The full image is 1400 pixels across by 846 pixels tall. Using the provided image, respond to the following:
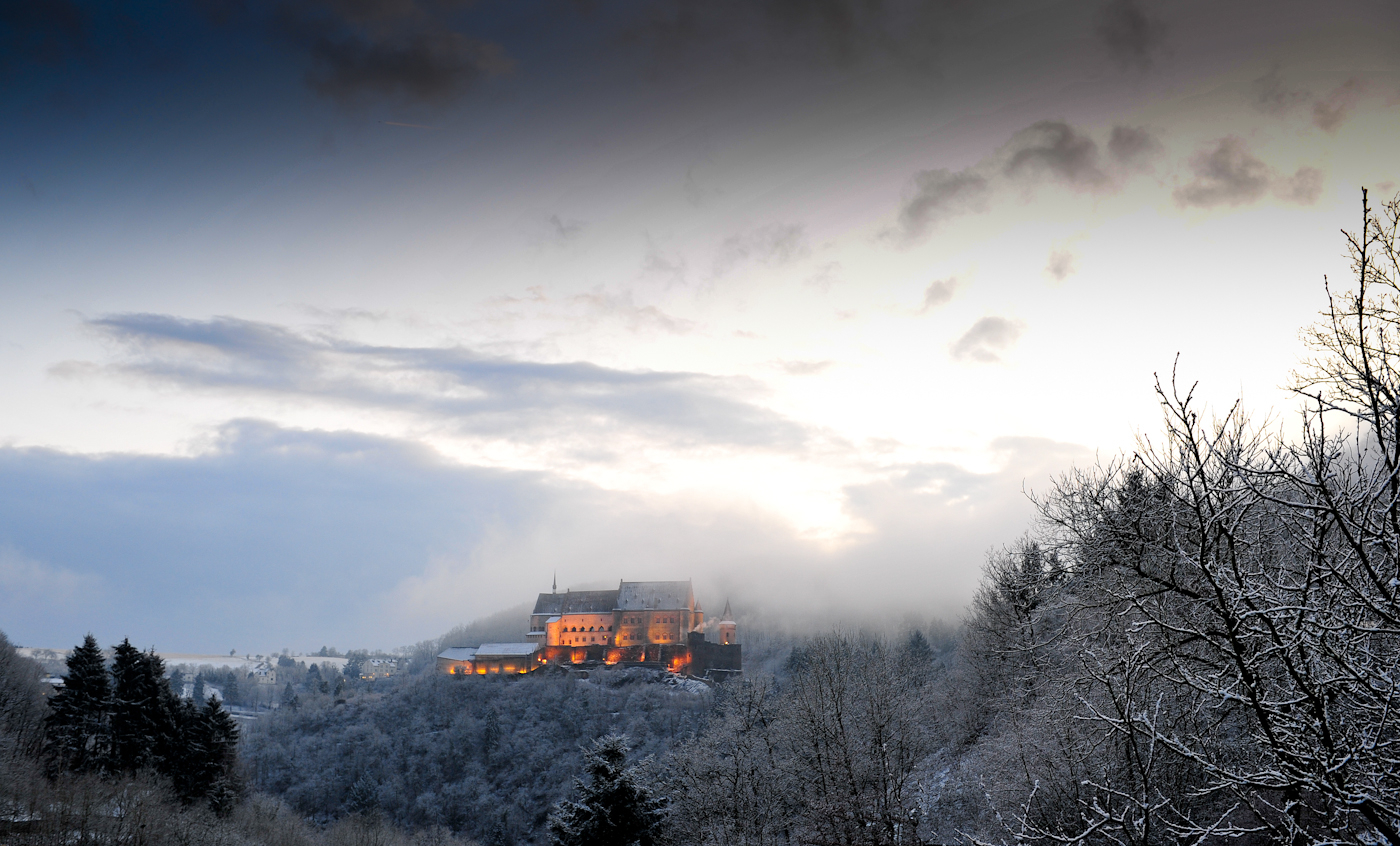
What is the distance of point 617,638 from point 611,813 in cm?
7221

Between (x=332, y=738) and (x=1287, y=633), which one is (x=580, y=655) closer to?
(x=332, y=738)

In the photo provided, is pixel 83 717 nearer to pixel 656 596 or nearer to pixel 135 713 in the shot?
pixel 135 713

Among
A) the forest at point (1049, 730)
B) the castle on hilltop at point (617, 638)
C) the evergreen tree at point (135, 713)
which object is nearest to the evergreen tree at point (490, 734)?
the forest at point (1049, 730)

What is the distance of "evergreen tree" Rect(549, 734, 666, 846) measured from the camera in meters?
26.6

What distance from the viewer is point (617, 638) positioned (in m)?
96.9

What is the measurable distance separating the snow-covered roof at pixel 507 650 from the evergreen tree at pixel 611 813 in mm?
68343

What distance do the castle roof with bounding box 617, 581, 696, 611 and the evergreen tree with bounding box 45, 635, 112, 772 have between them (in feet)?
207

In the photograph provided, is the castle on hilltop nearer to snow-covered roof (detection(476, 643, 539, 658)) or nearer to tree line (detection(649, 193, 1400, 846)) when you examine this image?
snow-covered roof (detection(476, 643, 539, 658))

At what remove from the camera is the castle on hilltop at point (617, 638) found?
298 feet

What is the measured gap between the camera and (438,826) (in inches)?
2320

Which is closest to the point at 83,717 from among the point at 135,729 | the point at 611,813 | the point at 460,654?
the point at 135,729

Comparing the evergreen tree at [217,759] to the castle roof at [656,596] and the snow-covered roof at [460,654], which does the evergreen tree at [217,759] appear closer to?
the snow-covered roof at [460,654]

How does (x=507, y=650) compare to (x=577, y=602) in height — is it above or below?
below

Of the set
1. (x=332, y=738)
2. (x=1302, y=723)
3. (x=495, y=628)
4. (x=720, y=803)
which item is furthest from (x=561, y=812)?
(x=495, y=628)
